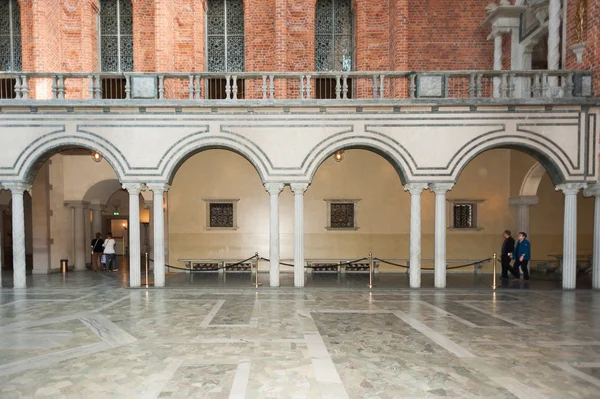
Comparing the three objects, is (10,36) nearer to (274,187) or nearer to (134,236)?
(134,236)

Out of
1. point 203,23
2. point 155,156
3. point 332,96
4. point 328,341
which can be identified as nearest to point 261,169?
point 155,156

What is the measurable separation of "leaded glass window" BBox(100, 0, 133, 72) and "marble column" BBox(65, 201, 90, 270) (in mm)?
5407

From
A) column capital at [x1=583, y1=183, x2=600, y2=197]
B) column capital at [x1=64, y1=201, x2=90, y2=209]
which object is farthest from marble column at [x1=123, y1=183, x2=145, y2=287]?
column capital at [x1=583, y1=183, x2=600, y2=197]

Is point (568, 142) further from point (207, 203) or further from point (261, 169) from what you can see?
point (207, 203)

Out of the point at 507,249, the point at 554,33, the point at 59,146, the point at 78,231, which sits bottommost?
the point at 507,249

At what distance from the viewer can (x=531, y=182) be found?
13094 millimetres

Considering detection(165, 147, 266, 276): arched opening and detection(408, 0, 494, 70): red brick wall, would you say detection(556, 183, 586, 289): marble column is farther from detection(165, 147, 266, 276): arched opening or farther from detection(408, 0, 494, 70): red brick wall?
detection(165, 147, 266, 276): arched opening

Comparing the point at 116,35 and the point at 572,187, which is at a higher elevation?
the point at 116,35

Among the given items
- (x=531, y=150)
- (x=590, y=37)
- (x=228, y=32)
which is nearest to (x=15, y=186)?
(x=228, y=32)

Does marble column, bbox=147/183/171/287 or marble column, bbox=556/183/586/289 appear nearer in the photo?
marble column, bbox=556/183/586/289

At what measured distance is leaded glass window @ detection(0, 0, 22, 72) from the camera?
13008 mm

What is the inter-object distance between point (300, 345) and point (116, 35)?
42.8ft

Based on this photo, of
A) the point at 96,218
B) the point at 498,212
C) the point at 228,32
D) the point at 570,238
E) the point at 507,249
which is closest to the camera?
the point at 570,238

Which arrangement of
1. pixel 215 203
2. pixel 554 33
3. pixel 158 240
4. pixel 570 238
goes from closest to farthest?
pixel 570 238, pixel 158 240, pixel 554 33, pixel 215 203
